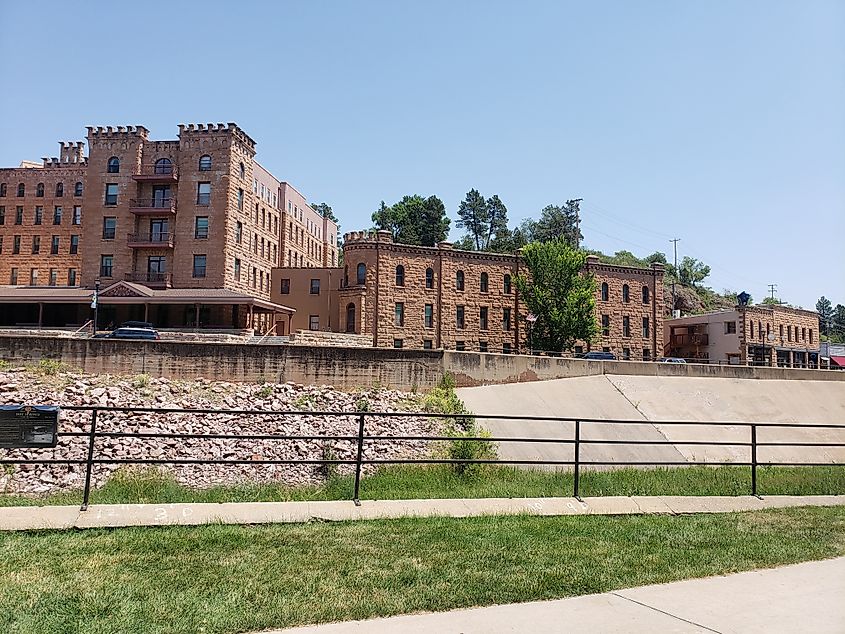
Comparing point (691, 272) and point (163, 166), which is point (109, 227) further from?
point (691, 272)

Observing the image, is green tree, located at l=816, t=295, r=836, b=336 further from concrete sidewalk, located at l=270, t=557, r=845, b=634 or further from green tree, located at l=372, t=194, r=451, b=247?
concrete sidewalk, located at l=270, t=557, r=845, b=634

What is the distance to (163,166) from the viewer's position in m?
50.4

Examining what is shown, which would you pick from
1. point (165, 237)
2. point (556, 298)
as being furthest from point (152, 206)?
point (556, 298)

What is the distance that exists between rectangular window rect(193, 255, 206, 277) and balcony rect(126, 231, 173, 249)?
2295mm

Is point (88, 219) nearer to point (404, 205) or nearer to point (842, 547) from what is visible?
point (842, 547)

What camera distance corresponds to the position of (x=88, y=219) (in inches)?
2008

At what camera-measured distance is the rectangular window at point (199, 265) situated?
4934 cm

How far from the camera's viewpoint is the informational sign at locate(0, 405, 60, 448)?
7.46 meters

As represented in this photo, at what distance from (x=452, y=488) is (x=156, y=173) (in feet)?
154

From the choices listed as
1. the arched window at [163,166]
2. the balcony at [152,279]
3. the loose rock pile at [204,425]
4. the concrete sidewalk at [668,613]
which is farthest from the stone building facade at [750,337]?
the concrete sidewalk at [668,613]

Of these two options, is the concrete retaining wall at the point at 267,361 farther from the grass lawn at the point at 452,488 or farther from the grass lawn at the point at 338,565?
the grass lawn at the point at 338,565

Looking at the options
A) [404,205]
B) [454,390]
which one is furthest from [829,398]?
[404,205]

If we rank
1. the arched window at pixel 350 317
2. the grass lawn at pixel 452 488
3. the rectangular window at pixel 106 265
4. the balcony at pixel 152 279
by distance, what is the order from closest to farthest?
1. the grass lawn at pixel 452 488
2. the balcony at pixel 152 279
3. the rectangular window at pixel 106 265
4. the arched window at pixel 350 317

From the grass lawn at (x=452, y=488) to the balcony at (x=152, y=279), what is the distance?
40034 millimetres
